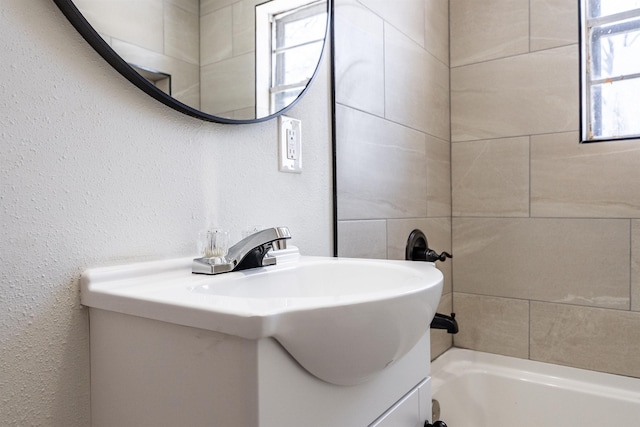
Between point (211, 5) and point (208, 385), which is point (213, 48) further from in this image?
point (208, 385)

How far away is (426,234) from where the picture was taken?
1733 mm

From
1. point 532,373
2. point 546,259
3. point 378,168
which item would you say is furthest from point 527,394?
point 378,168

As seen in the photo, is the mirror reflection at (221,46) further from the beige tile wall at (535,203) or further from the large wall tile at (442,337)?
the large wall tile at (442,337)

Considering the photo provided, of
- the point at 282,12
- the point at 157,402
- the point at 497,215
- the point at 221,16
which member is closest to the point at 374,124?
the point at 282,12

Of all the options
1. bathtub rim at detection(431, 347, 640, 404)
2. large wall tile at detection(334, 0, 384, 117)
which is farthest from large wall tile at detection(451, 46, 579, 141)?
bathtub rim at detection(431, 347, 640, 404)

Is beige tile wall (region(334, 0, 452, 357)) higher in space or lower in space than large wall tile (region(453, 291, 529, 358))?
higher

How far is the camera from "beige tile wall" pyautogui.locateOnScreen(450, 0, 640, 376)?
5.38 ft

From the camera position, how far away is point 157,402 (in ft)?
1.91

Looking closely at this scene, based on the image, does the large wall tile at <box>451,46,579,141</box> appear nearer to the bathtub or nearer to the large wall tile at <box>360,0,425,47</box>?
the large wall tile at <box>360,0,425,47</box>

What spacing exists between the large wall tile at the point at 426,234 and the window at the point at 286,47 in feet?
1.95

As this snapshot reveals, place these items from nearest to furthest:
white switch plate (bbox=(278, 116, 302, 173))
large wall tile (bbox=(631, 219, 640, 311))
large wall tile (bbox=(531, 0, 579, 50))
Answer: white switch plate (bbox=(278, 116, 302, 173)) → large wall tile (bbox=(631, 219, 640, 311)) → large wall tile (bbox=(531, 0, 579, 50))

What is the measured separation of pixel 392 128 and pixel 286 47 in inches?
21.7

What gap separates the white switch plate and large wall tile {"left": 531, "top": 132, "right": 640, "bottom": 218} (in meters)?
1.13

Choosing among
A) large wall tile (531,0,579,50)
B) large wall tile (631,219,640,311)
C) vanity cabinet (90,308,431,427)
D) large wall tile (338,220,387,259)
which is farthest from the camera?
large wall tile (531,0,579,50)
